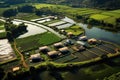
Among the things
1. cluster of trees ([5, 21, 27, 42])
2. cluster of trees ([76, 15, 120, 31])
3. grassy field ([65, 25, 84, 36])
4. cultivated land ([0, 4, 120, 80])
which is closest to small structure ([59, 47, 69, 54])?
cultivated land ([0, 4, 120, 80])

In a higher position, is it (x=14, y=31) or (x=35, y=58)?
(x=14, y=31)

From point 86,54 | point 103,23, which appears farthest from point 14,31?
point 103,23

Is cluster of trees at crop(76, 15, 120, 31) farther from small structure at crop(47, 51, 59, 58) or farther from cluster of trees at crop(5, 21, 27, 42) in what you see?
small structure at crop(47, 51, 59, 58)

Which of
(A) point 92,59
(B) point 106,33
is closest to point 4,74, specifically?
(A) point 92,59

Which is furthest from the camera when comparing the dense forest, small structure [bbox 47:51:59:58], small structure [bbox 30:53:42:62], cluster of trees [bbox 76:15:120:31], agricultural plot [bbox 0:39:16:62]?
the dense forest

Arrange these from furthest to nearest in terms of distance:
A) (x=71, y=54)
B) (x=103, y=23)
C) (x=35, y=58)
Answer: (x=103, y=23) → (x=71, y=54) → (x=35, y=58)

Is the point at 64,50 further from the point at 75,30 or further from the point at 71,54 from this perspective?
the point at 75,30

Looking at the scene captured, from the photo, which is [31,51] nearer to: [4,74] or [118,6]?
[4,74]

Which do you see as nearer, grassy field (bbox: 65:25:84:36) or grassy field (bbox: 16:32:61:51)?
grassy field (bbox: 16:32:61:51)

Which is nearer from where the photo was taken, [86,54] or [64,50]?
[86,54]
